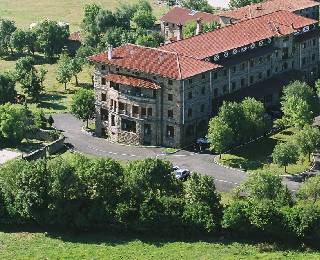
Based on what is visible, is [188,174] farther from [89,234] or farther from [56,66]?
[56,66]

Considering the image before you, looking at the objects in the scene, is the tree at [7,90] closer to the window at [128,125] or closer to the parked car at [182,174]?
the window at [128,125]

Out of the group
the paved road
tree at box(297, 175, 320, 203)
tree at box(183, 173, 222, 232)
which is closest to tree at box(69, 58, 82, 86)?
the paved road

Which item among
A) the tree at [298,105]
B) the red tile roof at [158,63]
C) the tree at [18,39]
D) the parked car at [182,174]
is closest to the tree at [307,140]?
the tree at [298,105]

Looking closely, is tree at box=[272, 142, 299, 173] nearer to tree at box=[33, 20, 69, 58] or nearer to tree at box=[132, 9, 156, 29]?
tree at box=[33, 20, 69, 58]

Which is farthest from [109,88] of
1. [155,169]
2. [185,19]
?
[185,19]

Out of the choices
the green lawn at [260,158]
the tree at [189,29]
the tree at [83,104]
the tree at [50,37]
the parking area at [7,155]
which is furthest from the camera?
the tree at [50,37]

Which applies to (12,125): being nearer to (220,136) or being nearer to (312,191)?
(220,136)

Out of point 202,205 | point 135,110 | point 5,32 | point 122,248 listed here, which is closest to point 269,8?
point 135,110

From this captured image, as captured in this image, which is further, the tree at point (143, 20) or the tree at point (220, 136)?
the tree at point (143, 20)
